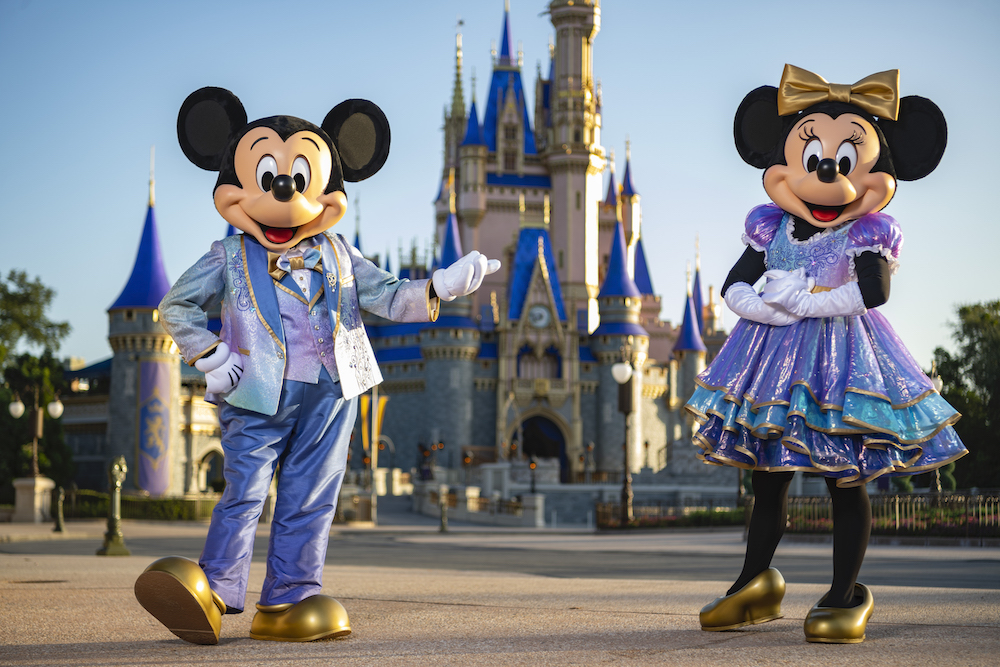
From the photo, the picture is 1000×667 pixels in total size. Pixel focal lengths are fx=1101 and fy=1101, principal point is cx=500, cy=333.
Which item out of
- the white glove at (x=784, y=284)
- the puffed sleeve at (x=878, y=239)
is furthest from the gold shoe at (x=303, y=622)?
the puffed sleeve at (x=878, y=239)

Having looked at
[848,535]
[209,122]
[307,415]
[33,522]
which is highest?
[209,122]

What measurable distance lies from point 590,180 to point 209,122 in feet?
160

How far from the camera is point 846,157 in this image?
15.5 ft

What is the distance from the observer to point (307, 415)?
15.1ft

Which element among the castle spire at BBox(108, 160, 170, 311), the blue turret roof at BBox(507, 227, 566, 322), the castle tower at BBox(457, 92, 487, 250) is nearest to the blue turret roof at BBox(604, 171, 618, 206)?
the castle tower at BBox(457, 92, 487, 250)

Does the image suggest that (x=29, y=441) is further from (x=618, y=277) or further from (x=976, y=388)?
(x=976, y=388)

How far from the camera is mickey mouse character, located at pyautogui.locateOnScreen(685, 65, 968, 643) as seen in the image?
426 centimetres

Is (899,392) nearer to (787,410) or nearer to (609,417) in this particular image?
(787,410)

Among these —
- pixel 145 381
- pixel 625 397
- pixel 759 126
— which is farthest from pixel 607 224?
pixel 759 126

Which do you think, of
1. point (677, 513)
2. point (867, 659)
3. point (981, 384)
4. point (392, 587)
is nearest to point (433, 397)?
point (981, 384)

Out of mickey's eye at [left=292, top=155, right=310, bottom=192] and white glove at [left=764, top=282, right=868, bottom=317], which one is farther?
mickey's eye at [left=292, top=155, right=310, bottom=192]

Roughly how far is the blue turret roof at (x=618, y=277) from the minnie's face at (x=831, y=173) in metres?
44.3

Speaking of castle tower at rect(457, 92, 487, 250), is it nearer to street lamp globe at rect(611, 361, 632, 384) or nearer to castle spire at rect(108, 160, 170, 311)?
castle spire at rect(108, 160, 170, 311)

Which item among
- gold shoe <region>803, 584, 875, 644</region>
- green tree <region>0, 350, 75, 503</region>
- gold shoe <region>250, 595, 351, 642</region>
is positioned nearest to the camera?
gold shoe <region>803, 584, 875, 644</region>
